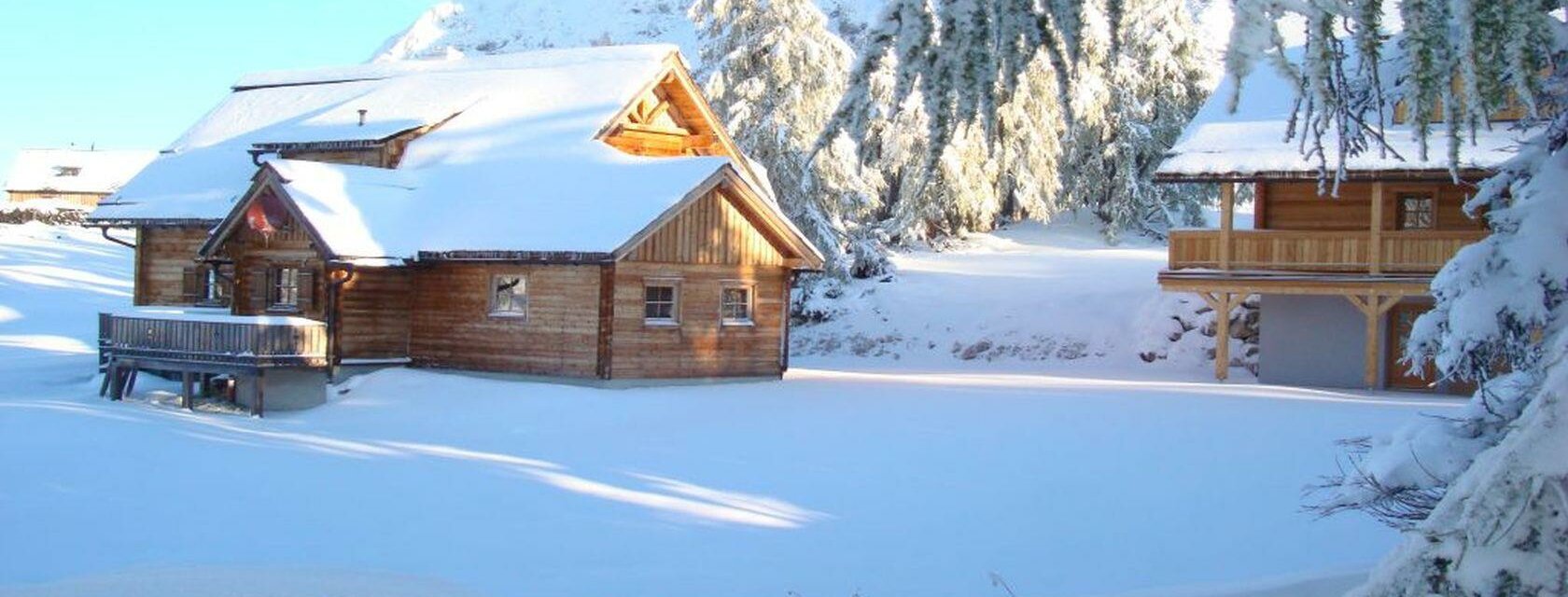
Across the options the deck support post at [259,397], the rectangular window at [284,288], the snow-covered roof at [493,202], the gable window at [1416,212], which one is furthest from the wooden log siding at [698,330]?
the gable window at [1416,212]

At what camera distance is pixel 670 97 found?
105ft

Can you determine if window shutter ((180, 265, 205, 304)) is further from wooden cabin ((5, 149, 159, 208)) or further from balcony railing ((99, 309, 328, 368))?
wooden cabin ((5, 149, 159, 208))

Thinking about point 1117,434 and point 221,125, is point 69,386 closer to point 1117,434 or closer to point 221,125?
point 221,125

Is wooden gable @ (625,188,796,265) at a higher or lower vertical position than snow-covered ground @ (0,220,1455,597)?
higher

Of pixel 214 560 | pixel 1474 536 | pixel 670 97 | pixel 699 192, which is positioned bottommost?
pixel 214 560

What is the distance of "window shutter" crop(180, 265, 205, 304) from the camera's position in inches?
1264

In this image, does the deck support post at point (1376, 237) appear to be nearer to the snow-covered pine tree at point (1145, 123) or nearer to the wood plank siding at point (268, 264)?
the snow-covered pine tree at point (1145, 123)

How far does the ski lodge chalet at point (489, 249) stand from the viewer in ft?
83.1

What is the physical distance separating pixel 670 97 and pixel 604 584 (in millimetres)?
20588

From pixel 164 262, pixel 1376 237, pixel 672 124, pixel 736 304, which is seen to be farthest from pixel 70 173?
pixel 1376 237

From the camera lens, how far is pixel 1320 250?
2648cm

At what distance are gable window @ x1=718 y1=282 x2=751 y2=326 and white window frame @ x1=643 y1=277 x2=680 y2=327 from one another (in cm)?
107

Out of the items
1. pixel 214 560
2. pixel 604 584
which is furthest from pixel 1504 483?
pixel 214 560

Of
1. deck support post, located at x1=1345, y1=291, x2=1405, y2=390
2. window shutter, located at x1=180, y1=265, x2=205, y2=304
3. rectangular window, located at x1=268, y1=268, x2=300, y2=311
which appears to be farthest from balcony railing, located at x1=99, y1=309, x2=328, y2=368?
deck support post, located at x1=1345, y1=291, x2=1405, y2=390
